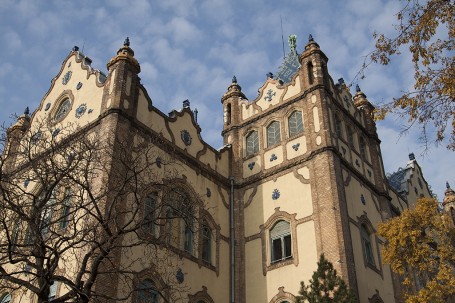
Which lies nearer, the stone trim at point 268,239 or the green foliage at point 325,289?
the green foliage at point 325,289

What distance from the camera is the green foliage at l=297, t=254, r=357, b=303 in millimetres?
14602

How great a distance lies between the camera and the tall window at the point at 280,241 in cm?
2109

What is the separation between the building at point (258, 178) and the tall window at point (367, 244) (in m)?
0.07

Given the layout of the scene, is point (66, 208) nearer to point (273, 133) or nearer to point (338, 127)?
point (273, 133)

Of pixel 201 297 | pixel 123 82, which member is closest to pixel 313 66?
pixel 123 82

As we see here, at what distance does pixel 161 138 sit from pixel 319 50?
8.44 metres

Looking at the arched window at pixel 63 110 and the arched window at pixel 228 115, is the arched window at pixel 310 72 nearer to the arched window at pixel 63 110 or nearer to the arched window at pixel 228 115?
the arched window at pixel 228 115

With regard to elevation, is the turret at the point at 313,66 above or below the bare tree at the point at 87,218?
above

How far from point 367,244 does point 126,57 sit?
1163 centimetres

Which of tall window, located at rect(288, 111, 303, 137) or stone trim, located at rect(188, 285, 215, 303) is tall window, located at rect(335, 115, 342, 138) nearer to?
tall window, located at rect(288, 111, 303, 137)

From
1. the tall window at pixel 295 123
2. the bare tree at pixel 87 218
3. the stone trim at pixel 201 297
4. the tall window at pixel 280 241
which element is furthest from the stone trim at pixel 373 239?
the bare tree at pixel 87 218

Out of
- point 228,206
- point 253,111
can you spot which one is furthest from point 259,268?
point 253,111

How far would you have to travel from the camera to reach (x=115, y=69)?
21328 millimetres

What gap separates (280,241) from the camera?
21.5m
